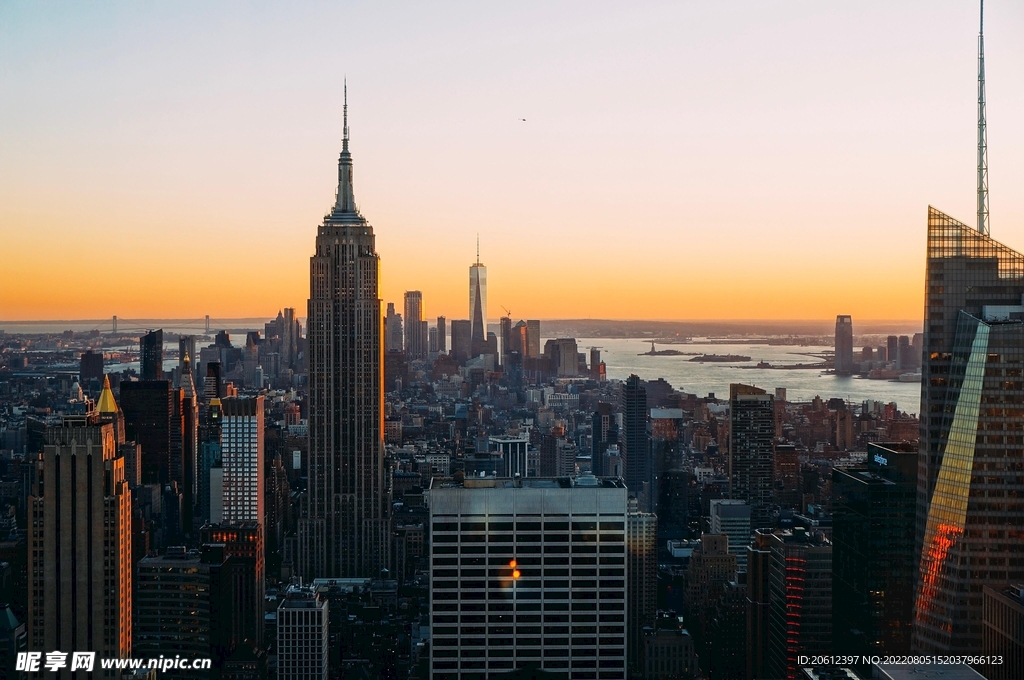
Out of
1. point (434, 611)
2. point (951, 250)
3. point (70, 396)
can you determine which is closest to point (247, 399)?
point (70, 396)

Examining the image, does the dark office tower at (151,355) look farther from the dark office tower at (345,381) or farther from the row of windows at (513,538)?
the dark office tower at (345,381)

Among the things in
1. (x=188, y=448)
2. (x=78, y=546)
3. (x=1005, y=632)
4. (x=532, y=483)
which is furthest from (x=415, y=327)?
(x=1005, y=632)

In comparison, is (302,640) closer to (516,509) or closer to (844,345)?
(516,509)

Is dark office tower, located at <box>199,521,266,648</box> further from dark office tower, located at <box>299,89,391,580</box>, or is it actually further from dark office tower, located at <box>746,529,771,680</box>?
dark office tower, located at <box>746,529,771,680</box>

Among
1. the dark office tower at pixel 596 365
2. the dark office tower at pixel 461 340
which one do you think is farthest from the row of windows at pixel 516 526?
the dark office tower at pixel 461 340

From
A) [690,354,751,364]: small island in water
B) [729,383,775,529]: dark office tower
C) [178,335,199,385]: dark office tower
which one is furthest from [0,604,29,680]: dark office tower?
[729,383,775,529]: dark office tower

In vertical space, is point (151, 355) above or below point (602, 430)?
above
